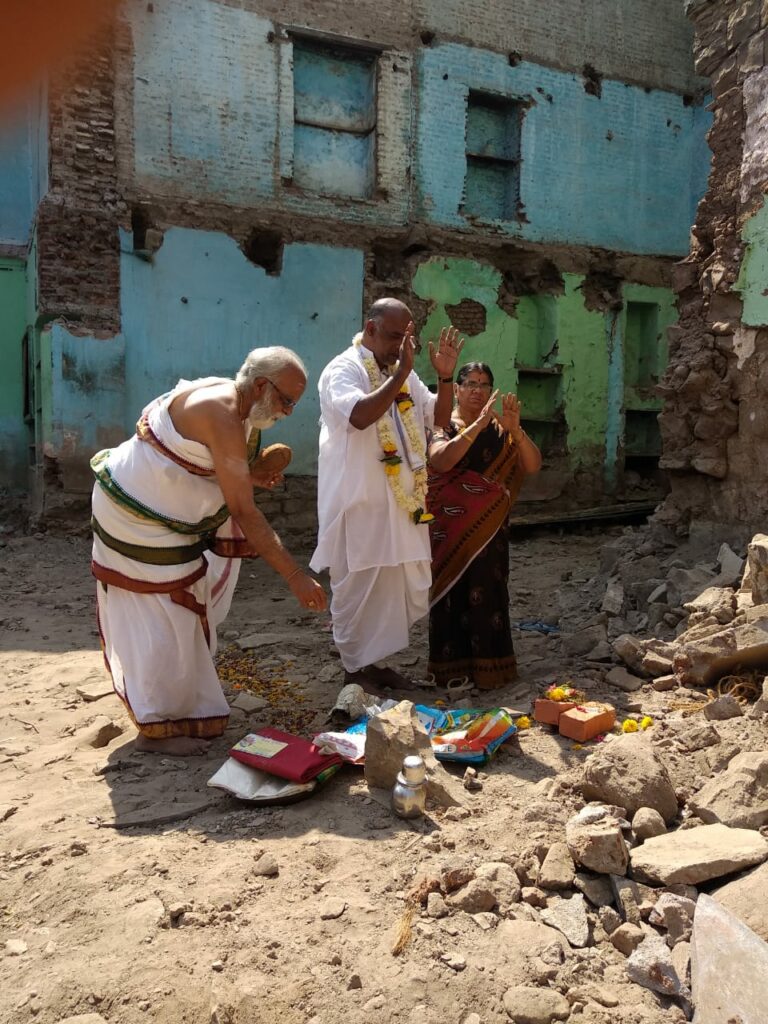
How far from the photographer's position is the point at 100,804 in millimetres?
2848

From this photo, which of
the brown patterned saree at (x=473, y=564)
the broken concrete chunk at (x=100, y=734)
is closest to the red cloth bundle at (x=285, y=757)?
A: the broken concrete chunk at (x=100, y=734)

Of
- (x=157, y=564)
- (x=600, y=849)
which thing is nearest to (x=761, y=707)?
(x=600, y=849)

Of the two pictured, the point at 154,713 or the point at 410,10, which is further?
the point at 410,10

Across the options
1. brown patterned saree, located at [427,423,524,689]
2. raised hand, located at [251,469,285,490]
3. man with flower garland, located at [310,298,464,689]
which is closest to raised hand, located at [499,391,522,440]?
brown patterned saree, located at [427,423,524,689]

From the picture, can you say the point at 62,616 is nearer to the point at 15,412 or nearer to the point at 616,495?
the point at 15,412

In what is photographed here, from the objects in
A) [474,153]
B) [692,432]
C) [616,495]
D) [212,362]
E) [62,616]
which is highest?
[474,153]

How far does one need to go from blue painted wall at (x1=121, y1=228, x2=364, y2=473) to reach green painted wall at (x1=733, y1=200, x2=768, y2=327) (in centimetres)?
557

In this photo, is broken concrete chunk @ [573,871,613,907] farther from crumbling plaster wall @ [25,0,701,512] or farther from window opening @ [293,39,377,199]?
window opening @ [293,39,377,199]

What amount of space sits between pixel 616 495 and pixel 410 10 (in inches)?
272

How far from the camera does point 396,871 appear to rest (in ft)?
7.87

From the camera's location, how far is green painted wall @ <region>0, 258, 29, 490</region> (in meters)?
10.4

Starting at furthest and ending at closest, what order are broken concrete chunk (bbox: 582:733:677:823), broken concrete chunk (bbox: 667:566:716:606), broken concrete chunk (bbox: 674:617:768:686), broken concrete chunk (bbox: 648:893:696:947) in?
broken concrete chunk (bbox: 667:566:716:606) → broken concrete chunk (bbox: 674:617:768:686) → broken concrete chunk (bbox: 582:733:677:823) → broken concrete chunk (bbox: 648:893:696:947)

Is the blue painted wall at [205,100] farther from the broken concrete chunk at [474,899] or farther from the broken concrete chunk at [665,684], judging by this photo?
the broken concrete chunk at [474,899]

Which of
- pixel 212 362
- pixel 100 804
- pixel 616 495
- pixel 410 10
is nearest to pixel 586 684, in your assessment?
pixel 100 804
